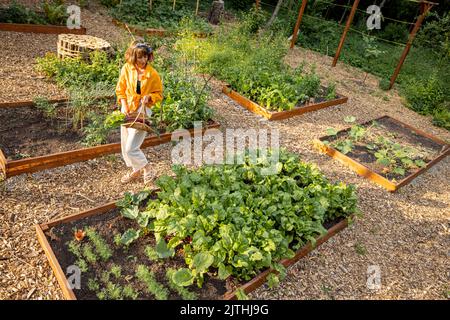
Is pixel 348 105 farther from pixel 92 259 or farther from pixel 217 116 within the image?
pixel 92 259

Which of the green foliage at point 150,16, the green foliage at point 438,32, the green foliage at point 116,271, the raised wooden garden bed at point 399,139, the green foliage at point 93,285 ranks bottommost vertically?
the green foliage at point 93,285

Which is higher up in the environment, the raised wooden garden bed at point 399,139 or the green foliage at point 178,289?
the raised wooden garden bed at point 399,139

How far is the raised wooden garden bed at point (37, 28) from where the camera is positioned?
7340mm

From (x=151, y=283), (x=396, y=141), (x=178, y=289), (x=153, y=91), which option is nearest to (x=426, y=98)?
(x=396, y=141)

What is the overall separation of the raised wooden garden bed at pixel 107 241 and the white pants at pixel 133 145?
2.05 ft

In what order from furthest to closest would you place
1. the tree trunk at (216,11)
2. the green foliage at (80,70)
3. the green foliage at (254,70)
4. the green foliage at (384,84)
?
1. the tree trunk at (216,11)
2. the green foliage at (384,84)
3. the green foliage at (254,70)
4. the green foliage at (80,70)

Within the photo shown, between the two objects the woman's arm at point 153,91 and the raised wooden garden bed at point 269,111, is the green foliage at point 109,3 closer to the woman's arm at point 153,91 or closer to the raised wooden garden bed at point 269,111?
the raised wooden garden bed at point 269,111

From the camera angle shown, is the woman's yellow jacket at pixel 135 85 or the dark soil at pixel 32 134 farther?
the dark soil at pixel 32 134

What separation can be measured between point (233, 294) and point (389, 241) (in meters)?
2.27

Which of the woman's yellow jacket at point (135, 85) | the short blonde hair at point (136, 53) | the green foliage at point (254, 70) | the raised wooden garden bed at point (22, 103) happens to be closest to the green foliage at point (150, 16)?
the green foliage at point (254, 70)

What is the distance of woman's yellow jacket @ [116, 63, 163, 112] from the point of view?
3.53 m

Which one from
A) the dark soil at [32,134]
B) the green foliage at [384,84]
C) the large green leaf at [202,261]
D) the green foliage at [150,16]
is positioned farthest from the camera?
the green foliage at [150,16]

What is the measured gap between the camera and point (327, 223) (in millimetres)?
3936

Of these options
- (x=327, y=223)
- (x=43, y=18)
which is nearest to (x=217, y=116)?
(x=327, y=223)
